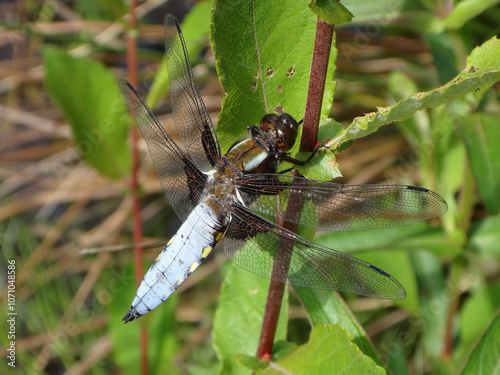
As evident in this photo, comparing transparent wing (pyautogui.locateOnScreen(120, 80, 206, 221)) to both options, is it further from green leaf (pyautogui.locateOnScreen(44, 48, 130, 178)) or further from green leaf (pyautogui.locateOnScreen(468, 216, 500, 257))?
green leaf (pyautogui.locateOnScreen(468, 216, 500, 257))

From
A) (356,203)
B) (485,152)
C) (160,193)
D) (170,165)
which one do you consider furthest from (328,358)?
(160,193)

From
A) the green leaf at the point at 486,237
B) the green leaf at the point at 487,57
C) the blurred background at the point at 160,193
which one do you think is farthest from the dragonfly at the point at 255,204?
the green leaf at the point at 486,237

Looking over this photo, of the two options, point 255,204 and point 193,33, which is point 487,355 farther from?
point 193,33

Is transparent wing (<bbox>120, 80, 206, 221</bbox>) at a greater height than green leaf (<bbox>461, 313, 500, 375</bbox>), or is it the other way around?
transparent wing (<bbox>120, 80, 206, 221</bbox>)

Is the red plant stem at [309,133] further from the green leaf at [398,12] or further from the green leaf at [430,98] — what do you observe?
the green leaf at [398,12]

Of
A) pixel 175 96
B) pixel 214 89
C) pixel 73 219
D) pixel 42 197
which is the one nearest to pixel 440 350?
pixel 175 96

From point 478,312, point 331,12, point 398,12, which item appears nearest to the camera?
point 331,12

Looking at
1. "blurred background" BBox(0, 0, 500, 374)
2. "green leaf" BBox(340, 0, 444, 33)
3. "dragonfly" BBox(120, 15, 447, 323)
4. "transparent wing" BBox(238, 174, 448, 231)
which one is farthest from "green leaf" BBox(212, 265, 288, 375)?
Result: "green leaf" BBox(340, 0, 444, 33)
